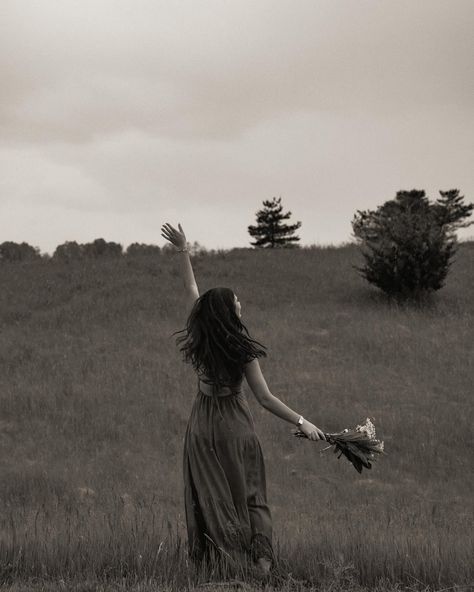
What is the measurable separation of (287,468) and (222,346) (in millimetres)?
8958

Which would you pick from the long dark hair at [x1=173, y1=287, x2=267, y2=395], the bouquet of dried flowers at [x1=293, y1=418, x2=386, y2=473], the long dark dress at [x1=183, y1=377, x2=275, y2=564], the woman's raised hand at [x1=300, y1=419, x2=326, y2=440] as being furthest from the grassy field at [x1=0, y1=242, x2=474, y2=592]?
the long dark hair at [x1=173, y1=287, x2=267, y2=395]

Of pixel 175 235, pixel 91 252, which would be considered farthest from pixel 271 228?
pixel 175 235

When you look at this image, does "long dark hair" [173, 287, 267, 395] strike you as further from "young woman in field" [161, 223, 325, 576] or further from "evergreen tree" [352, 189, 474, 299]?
"evergreen tree" [352, 189, 474, 299]

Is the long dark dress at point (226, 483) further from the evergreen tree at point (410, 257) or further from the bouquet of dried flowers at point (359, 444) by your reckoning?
the evergreen tree at point (410, 257)

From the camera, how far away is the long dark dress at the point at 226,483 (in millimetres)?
5215

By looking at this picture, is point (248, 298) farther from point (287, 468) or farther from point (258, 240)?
point (258, 240)

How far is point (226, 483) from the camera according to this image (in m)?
5.23

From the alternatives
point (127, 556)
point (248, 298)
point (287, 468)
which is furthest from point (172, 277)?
point (127, 556)

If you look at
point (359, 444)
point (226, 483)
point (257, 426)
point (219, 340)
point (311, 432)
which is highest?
point (219, 340)

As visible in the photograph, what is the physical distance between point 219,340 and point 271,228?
196ft

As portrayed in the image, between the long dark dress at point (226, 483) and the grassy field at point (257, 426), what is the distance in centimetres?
29

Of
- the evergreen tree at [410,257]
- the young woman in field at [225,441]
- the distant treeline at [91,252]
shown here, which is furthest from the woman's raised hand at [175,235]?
the distant treeline at [91,252]

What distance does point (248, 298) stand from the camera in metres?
24.7

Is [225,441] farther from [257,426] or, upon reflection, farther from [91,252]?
[91,252]
